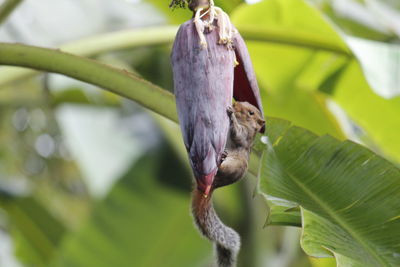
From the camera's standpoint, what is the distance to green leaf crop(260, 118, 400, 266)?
2.53 ft

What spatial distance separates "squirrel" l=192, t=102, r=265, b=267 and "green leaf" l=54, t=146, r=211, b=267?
118 centimetres

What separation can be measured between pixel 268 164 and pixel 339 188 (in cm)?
9

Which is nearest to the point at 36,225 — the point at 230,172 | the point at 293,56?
the point at 293,56

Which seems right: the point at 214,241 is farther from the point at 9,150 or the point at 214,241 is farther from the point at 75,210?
the point at 9,150

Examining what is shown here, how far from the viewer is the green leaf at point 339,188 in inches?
30.3

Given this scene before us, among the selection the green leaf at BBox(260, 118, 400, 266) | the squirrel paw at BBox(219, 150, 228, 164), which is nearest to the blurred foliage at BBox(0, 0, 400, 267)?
the green leaf at BBox(260, 118, 400, 266)

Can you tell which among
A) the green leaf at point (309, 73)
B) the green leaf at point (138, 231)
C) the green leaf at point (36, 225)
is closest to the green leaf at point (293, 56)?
the green leaf at point (309, 73)

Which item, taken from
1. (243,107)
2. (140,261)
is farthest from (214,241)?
(140,261)

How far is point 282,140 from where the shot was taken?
82 cm

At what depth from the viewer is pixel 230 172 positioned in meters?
0.64

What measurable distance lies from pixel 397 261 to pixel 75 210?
2.84m

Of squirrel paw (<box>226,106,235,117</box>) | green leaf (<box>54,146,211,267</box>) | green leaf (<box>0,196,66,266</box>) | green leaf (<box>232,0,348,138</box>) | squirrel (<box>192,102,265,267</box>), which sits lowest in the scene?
green leaf (<box>0,196,66,266</box>)

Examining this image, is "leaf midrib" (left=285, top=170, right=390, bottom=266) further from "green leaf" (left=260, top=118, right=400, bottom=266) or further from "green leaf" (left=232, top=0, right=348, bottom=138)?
"green leaf" (left=232, top=0, right=348, bottom=138)

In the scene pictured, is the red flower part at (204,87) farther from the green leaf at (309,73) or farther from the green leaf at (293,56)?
the green leaf at (293,56)
